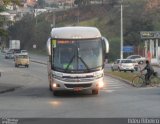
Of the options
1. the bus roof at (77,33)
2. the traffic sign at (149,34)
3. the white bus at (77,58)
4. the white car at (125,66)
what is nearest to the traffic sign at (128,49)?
the traffic sign at (149,34)

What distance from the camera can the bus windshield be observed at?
90.5 feet

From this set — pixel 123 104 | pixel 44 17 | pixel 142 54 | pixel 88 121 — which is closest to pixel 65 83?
pixel 123 104

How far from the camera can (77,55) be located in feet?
91.5

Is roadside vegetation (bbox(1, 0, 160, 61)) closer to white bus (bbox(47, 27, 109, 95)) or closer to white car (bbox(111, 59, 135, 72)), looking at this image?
white car (bbox(111, 59, 135, 72))

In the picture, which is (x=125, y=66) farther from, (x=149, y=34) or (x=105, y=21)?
(x=105, y=21)

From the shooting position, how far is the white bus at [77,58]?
89.6ft

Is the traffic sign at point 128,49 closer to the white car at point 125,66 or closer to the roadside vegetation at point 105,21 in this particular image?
the roadside vegetation at point 105,21

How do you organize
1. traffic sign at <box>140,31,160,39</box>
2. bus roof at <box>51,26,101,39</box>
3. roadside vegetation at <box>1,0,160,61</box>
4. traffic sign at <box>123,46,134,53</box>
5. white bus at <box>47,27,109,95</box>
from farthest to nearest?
roadside vegetation at <box>1,0,160,61</box> < traffic sign at <box>123,46,134,53</box> < traffic sign at <box>140,31,160,39</box> < bus roof at <box>51,26,101,39</box> < white bus at <box>47,27,109,95</box>

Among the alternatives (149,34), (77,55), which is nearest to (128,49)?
(149,34)

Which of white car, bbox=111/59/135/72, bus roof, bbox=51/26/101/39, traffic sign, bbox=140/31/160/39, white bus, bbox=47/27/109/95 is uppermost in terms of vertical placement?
bus roof, bbox=51/26/101/39

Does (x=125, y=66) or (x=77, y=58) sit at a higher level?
(x=77, y=58)

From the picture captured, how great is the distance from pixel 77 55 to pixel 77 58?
0.16m

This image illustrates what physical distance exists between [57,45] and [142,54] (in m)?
69.3

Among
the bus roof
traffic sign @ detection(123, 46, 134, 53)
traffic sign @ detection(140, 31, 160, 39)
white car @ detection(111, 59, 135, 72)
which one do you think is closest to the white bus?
the bus roof
